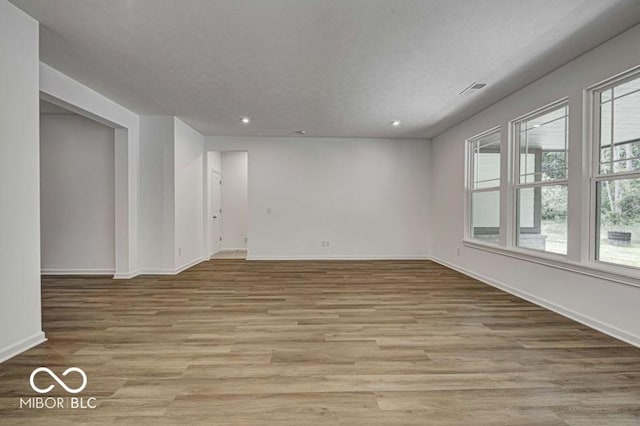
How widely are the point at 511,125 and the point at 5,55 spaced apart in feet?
17.5

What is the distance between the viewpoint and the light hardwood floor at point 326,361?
1.72 metres

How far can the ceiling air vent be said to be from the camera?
12.4 ft

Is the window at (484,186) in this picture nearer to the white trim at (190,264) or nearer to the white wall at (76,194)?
the white trim at (190,264)

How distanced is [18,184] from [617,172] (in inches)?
199

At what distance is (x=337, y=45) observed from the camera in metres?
2.87

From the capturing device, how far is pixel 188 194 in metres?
5.87

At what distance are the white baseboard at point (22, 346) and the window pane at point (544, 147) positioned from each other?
5.30m

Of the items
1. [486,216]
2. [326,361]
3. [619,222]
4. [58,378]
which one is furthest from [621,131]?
[58,378]

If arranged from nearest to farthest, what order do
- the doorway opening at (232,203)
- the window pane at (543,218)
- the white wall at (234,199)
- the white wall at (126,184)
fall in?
the window pane at (543,218), the white wall at (126,184), the doorway opening at (232,203), the white wall at (234,199)

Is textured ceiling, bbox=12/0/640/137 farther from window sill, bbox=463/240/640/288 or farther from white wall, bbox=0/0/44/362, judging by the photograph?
window sill, bbox=463/240/640/288

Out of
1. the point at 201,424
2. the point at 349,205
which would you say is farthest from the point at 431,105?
the point at 201,424

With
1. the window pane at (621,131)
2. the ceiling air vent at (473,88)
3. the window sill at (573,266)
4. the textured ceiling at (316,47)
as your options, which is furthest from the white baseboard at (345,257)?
the window pane at (621,131)

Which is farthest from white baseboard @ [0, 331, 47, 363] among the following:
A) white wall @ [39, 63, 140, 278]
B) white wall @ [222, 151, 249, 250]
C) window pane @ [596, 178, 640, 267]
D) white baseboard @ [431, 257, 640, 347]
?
white wall @ [222, 151, 249, 250]

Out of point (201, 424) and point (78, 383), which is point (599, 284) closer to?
point (201, 424)
